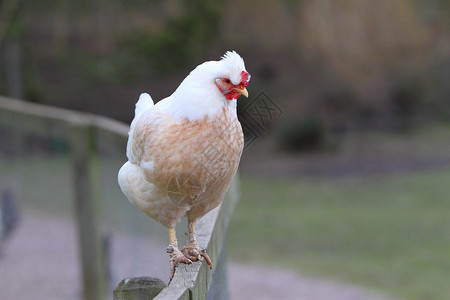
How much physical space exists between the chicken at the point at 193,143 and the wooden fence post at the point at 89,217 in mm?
2011

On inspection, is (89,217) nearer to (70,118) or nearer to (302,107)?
(70,118)

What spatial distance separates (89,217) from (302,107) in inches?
466

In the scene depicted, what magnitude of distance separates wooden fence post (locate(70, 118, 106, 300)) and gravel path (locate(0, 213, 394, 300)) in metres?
0.59

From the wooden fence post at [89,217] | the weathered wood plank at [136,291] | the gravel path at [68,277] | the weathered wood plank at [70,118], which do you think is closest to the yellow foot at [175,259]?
the weathered wood plank at [136,291]

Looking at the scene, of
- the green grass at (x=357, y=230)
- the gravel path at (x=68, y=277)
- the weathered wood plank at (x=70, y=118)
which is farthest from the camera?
the green grass at (x=357, y=230)

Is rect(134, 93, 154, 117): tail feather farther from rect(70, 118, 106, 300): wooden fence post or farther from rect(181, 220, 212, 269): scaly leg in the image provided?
rect(70, 118, 106, 300): wooden fence post

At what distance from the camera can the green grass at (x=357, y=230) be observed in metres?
6.54

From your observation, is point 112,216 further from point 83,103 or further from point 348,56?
point 83,103

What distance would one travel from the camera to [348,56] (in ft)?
40.4

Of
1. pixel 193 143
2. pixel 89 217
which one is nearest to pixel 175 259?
pixel 193 143

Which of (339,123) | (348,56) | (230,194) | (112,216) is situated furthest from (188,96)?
(339,123)

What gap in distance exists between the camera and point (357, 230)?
8383 mm

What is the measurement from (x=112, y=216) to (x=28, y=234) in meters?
1.78

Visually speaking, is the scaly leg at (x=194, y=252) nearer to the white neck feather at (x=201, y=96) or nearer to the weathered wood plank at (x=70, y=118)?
the white neck feather at (x=201, y=96)
